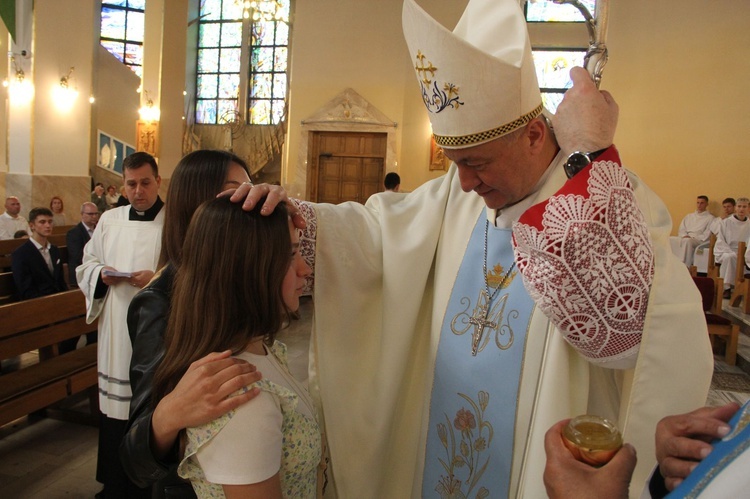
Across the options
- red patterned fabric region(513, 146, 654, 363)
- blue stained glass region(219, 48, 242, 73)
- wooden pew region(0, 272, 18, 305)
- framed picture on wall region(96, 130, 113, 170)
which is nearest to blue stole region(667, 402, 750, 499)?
red patterned fabric region(513, 146, 654, 363)

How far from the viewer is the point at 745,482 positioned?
418mm

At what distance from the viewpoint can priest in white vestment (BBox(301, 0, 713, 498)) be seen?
1.01 meters

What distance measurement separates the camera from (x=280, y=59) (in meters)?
17.6

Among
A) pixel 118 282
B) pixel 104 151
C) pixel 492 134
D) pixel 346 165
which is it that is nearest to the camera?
pixel 492 134

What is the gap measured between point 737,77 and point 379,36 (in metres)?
6.96

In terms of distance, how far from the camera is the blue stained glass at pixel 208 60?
59.8 ft

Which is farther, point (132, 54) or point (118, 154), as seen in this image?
point (132, 54)

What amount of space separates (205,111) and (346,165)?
26.6ft

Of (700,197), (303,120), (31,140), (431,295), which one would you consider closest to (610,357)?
(431,295)

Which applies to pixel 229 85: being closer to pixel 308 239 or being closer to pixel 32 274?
pixel 32 274

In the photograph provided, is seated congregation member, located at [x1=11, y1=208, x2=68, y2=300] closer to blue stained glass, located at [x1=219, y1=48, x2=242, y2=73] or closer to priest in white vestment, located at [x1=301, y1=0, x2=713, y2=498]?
priest in white vestment, located at [x1=301, y1=0, x2=713, y2=498]

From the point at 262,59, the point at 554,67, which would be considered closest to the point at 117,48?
the point at 262,59

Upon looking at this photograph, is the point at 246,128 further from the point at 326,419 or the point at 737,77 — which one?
the point at 326,419

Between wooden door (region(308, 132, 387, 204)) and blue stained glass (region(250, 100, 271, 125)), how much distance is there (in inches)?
235
